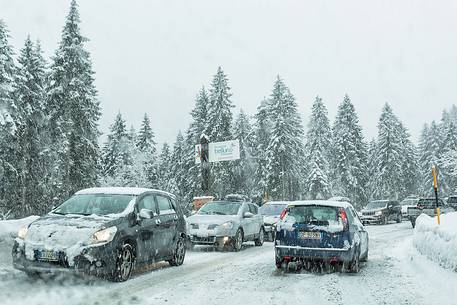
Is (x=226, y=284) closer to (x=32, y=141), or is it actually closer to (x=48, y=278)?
(x=48, y=278)

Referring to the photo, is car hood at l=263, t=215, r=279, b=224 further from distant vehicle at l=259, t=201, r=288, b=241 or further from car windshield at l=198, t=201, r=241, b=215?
car windshield at l=198, t=201, r=241, b=215

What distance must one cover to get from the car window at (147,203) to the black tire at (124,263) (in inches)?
42.9

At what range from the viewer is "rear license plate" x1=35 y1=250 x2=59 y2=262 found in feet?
27.8

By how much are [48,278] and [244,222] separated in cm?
860

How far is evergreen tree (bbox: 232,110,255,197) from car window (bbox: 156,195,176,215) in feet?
141

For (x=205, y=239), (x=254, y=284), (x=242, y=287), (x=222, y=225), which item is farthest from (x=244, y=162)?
(x=242, y=287)

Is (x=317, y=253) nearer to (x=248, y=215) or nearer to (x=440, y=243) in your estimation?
(x=440, y=243)

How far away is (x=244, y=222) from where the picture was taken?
16906 mm

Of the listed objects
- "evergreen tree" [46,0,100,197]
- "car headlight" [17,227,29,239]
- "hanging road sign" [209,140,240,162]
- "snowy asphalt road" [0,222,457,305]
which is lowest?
"snowy asphalt road" [0,222,457,305]

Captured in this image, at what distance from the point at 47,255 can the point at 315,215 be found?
212 inches

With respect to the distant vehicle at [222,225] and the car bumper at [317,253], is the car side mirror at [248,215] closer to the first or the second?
the distant vehicle at [222,225]

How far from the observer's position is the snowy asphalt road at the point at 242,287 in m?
→ 7.71

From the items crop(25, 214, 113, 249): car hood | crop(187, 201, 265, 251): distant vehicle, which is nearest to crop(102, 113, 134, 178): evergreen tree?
crop(187, 201, 265, 251): distant vehicle

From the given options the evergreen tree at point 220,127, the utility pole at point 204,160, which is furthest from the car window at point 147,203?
the evergreen tree at point 220,127
